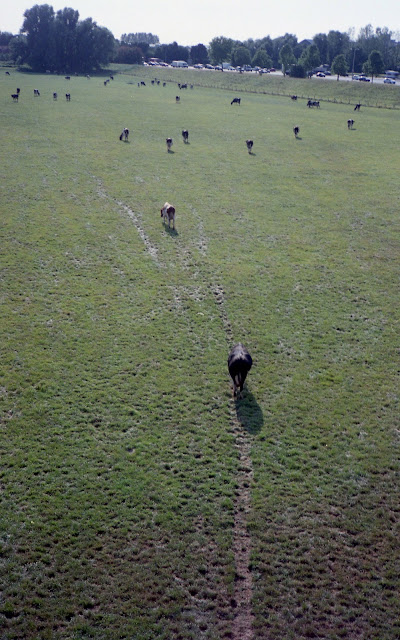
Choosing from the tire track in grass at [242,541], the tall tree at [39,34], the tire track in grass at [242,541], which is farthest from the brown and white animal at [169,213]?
the tall tree at [39,34]

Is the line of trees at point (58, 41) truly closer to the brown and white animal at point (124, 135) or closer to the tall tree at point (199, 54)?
the tall tree at point (199, 54)

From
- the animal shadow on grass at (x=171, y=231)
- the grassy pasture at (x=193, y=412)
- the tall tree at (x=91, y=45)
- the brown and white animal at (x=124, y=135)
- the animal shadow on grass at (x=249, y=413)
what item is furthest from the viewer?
the tall tree at (x=91, y=45)

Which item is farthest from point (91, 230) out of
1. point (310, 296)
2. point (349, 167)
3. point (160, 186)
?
point (349, 167)

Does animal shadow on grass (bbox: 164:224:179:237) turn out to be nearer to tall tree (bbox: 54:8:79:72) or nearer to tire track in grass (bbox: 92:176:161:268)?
tire track in grass (bbox: 92:176:161:268)

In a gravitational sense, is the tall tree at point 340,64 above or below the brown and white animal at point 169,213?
above

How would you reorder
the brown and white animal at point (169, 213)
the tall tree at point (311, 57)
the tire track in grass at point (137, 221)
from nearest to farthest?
the tire track in grass at point (137, 221) < the brown and white animal at point (169, 213) < the tall tree at point (311, 57)

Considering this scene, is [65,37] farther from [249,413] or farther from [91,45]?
[249,413]
